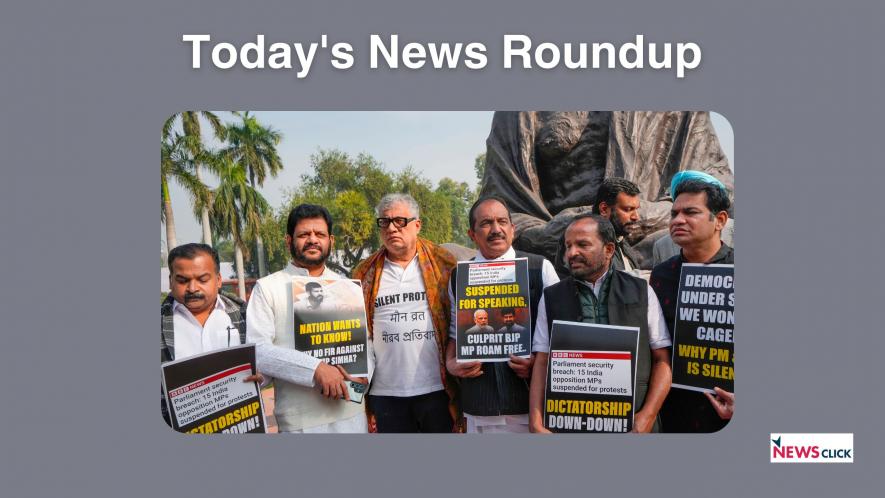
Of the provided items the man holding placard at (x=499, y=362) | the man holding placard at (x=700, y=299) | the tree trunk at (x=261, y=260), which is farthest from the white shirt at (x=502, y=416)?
the tree trunk at (x=261, y=260)

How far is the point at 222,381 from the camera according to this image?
20.2ft

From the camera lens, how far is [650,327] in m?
6.05

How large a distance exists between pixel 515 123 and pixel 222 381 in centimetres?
293

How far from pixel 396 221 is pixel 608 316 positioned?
5.45 feet

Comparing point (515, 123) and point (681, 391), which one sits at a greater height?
point (515, 123)

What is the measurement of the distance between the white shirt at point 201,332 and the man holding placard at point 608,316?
7.27 feet

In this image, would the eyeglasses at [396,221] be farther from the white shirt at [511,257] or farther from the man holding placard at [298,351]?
the white shirt at [511,257]

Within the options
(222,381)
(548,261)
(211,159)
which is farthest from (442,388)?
(211,159)

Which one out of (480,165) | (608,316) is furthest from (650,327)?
(480,165)

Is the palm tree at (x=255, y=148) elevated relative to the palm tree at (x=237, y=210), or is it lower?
elevated

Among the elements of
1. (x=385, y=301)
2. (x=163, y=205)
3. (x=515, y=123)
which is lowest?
(x=385, y=301)

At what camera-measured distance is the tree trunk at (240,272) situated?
6.27m

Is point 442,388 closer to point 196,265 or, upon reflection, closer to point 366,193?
point 366,193

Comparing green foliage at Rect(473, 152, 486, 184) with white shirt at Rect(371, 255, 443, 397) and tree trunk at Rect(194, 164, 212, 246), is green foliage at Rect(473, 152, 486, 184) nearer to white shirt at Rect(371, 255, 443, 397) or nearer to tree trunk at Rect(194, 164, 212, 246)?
white shirt at Rect(371, 255, 443, 397)
